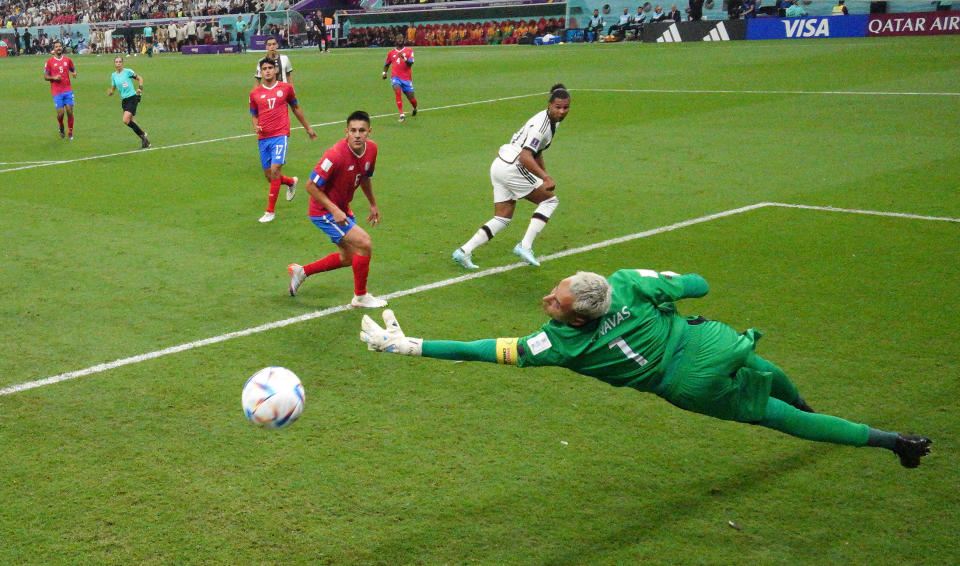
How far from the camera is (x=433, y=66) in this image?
39.7m

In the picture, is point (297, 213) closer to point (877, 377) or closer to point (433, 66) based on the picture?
point (877, 377)

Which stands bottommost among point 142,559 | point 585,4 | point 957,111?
point 142,559

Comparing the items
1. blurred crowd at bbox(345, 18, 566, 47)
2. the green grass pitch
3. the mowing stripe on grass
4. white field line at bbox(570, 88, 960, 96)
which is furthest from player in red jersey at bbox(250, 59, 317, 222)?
blurred crowd at bbox(345, 18, 566, 47)

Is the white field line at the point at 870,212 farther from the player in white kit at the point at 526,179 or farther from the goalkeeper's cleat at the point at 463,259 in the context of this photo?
the goalkeeper's cleat at the point at 463,259

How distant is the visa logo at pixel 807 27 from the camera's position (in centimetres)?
3866

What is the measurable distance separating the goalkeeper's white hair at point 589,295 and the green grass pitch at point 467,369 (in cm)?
145

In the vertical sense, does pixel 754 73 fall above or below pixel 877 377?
above

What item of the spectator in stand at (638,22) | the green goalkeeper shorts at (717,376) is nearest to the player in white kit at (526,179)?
the green goalkeeper shorts at (717,376)

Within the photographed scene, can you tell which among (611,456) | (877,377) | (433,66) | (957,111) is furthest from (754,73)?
(611,456)

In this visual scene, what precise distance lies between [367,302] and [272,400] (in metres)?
3.95

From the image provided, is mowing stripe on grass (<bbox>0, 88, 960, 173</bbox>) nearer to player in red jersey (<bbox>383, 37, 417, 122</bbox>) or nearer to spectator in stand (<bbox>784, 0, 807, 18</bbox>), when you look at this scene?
player in red jersey (<bbox>383, 37, 417, 122</bbox>)

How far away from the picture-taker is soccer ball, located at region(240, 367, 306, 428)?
5496mm

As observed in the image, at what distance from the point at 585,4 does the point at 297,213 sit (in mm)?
41250

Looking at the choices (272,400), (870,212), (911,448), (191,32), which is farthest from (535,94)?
(191,32)
